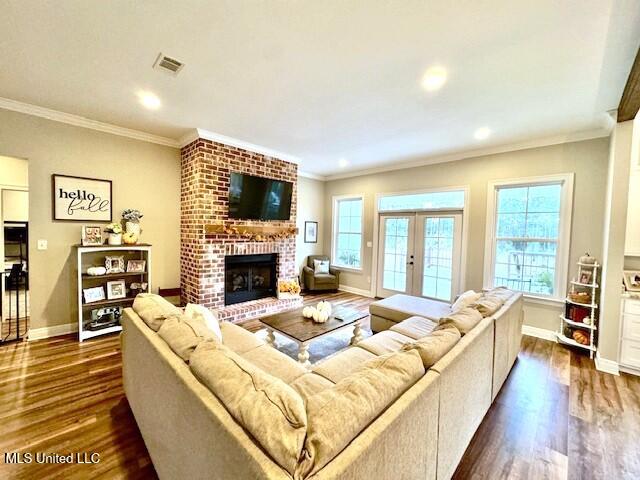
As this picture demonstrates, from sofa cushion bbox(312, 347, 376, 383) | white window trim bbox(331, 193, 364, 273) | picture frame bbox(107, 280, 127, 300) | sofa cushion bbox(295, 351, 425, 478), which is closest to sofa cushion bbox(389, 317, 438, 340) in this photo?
sofa cushion bbox(312, 347, 376, 383)

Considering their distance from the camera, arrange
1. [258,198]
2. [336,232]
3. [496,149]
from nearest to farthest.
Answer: [496,149], [258,198], [336,232]

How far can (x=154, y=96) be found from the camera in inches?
108

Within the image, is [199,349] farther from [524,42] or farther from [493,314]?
[524,42]

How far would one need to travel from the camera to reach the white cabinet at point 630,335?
9.02ft

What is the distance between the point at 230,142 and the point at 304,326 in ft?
9.55

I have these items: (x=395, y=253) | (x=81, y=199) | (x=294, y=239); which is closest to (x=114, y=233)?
(x=81, y=199)

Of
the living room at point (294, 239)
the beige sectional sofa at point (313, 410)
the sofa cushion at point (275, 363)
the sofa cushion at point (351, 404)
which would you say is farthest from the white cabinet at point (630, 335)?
the sofa cushion at point (275, 363)

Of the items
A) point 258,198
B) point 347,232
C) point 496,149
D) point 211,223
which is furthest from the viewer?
point 347,232

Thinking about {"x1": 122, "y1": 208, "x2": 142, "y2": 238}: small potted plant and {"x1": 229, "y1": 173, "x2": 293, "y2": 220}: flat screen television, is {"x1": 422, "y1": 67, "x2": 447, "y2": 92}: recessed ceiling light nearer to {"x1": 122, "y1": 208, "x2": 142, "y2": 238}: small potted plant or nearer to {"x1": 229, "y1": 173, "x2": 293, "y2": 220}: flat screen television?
{"x1": 229, "y1": 173, "x2": 293, "y2": 220}: flat screen television

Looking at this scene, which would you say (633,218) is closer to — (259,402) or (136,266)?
(259,402)

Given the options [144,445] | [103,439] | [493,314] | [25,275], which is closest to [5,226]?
[25,275]

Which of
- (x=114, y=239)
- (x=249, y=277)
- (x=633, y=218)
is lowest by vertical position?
(x=249, y=277)

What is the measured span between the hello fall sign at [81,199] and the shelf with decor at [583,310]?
612 centimetres

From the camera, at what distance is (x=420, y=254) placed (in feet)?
16.6
